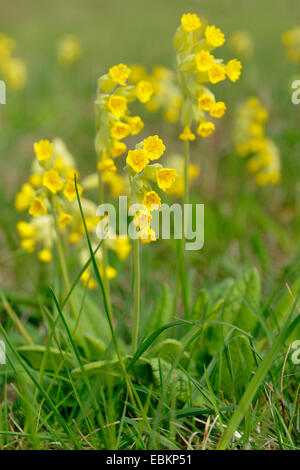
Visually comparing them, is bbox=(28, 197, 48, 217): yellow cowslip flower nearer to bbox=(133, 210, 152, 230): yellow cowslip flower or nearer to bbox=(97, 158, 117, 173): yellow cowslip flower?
bbox=(97, 158, 117, 173): yellow cowslip flower

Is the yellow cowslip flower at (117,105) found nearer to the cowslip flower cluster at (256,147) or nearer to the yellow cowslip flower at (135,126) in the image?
the yellow cowslip flower at (135,126)

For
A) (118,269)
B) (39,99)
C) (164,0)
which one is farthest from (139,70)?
(164,0)

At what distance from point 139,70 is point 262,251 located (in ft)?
12.2

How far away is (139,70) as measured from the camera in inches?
247

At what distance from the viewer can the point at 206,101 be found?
2229mm

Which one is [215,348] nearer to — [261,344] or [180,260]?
[261,344]

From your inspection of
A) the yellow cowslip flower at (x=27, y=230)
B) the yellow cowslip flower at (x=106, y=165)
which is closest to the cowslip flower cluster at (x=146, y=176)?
the yellow cowslip flower at (x=106, y=165)

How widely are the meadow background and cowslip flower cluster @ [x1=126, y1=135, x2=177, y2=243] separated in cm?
66

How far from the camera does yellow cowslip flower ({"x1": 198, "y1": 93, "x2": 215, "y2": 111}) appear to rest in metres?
2.21

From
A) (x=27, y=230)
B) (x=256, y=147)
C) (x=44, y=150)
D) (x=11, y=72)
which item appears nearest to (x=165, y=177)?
(x=44, y=150)

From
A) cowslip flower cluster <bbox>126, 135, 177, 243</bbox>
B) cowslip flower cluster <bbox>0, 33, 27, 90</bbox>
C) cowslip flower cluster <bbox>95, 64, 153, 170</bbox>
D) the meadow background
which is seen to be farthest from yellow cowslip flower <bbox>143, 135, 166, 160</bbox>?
cowslip flower cluster <bbox>0, 33, 27, 90</bbox>

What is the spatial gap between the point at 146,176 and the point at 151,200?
0.29 ft

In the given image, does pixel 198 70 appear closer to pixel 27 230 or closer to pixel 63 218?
pixel 63 218

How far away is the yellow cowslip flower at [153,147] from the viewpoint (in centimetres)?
182
